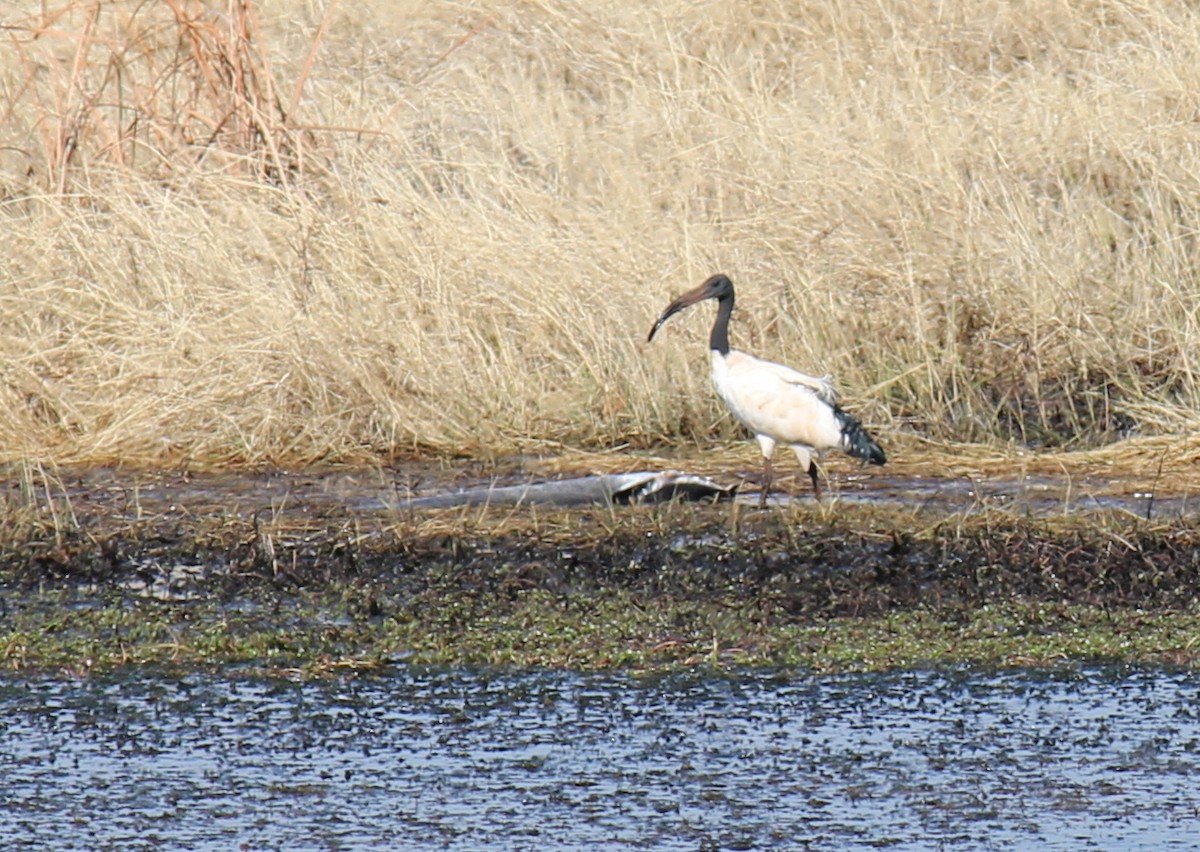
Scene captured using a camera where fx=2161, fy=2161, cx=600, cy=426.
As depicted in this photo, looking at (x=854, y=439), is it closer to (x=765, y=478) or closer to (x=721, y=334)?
(x=765, y=478)

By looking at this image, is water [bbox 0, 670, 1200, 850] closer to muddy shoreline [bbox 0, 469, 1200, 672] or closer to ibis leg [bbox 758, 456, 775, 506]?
muddy shoreline [bbox 0, 469, 1200, 672]

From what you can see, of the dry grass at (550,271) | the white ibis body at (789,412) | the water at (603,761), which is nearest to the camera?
the water at (603,761)

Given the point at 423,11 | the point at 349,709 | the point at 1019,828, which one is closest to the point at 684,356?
the point at 349,709

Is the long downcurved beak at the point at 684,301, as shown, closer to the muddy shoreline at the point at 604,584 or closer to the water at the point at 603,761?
the muddy shoreline at the point at 604,584

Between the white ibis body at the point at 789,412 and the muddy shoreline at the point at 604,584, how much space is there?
23cm

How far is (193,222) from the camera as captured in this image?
8.33 metres

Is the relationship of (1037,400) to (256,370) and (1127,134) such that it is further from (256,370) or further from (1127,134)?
(256,370)

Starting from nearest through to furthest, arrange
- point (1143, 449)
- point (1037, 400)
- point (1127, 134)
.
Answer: point (1143, 449)
point (1037, 400)
point (1127, 134)

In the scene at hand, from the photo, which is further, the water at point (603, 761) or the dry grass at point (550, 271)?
the dry grass at point (550, 271)

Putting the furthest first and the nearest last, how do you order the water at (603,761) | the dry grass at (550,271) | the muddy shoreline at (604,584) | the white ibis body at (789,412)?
the dry grass at (550,271), the white ibis body at (789,412), the muddy shoreline at (604,584), the water at (603,761)

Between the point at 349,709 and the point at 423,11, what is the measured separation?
10656mm

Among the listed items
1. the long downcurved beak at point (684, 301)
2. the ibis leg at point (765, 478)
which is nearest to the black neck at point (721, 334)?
the long downcurved beak at point (684, 301)

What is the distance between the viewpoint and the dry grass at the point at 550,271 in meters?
7.83

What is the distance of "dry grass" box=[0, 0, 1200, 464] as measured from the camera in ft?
25.7
